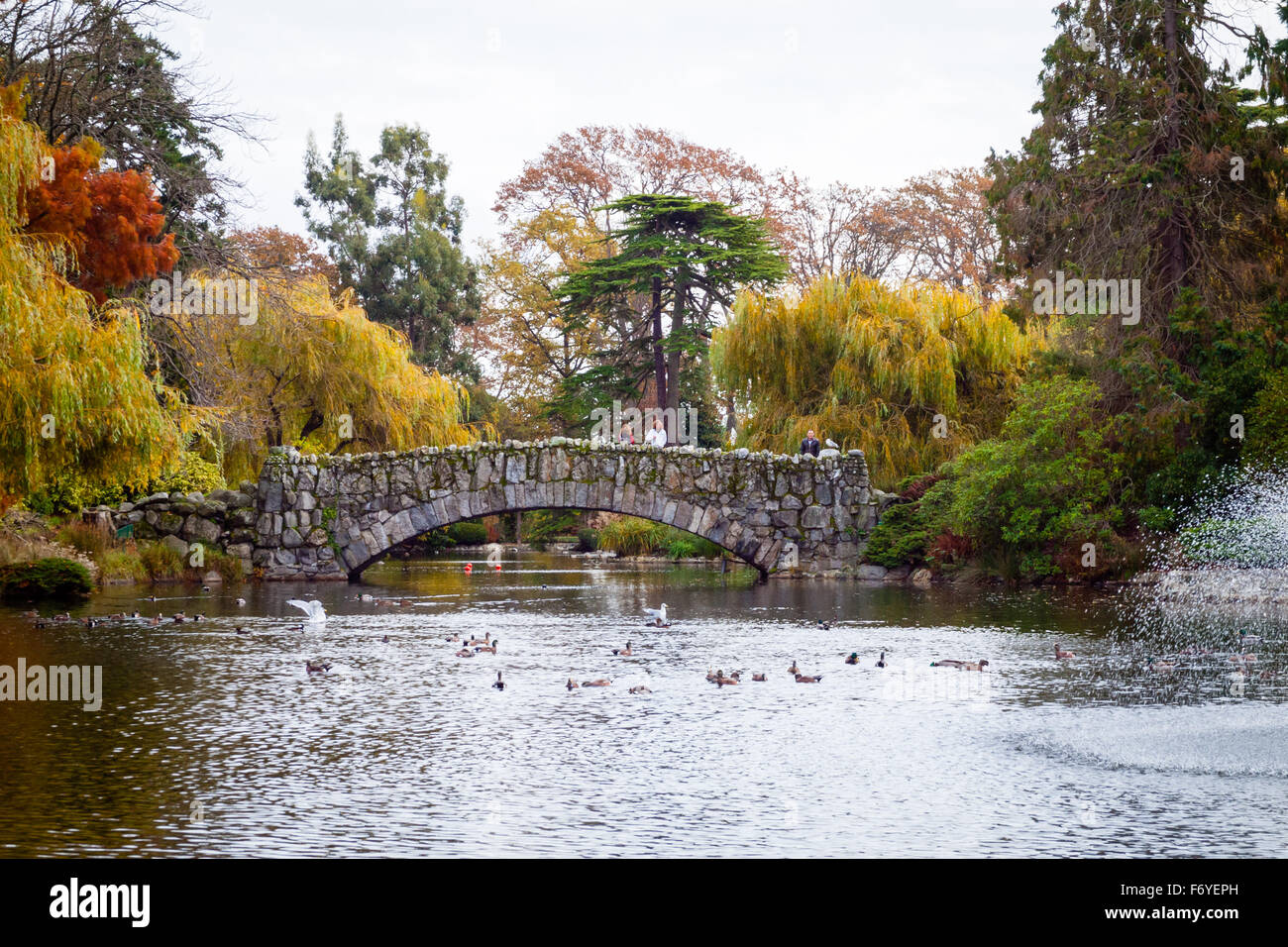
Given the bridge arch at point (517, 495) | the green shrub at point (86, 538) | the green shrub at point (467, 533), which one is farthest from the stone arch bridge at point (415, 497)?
the green shrub at point (467, 533)

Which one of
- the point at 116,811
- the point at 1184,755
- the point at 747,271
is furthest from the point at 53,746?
the point at 747,271

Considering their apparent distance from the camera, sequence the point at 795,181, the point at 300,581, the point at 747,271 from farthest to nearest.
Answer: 1. the point at 795,181
2. the point at 747,271
3. the point at 300,581

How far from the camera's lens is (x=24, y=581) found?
23688 millimetres

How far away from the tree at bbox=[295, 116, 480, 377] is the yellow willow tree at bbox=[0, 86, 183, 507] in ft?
110

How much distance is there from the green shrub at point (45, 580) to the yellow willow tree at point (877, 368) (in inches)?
646

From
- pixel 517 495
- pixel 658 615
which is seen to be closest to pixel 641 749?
pixel 658 615

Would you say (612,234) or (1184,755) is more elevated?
(612,234)

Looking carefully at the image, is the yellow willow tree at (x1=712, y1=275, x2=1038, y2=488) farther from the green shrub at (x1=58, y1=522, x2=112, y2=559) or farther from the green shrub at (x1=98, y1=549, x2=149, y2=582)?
the green shrub at (x1=58, y1=522, x2=112, y2=559)

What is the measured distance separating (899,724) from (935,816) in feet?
10.5

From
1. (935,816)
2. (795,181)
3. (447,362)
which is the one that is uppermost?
(795,181)

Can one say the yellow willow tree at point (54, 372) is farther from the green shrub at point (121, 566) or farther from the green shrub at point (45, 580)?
the green shrub at point (121, 566)

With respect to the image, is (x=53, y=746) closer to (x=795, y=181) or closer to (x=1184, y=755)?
(x=1184, y=755)

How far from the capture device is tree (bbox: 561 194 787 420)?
4178 cm

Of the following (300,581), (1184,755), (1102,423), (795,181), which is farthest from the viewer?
(795,181)
